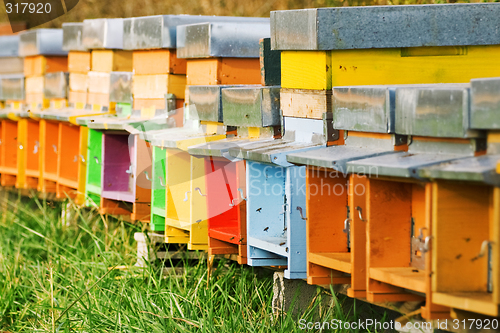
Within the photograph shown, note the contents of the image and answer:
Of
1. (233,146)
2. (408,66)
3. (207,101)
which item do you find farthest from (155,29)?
(408,66)

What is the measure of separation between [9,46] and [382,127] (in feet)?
26.7

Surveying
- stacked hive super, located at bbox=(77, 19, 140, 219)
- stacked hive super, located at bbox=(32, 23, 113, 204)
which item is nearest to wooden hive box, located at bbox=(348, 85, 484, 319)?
stacked hive super, located at bbox=(77, 19, 140, 219)

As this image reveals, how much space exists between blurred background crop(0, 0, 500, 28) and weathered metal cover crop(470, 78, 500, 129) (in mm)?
7229

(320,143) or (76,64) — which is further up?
(76,64)

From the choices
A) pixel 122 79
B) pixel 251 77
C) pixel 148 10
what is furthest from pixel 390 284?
pixel 148 10

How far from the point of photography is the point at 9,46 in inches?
422

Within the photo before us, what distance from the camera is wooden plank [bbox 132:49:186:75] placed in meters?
6.91

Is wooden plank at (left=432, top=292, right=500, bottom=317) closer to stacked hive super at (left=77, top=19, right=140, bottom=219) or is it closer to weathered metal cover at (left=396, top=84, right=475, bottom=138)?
weathered metal cover at (left=396, top=84, right=475, bottom=138)

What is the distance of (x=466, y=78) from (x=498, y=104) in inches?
65.7

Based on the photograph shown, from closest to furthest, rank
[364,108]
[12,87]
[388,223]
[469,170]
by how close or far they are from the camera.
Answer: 1. [469,170]
2. [388,223]
3. [364,108]
4. [12,87]

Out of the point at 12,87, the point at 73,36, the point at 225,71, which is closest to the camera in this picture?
the point at 225,71

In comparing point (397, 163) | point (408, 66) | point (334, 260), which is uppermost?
point (408, 66)

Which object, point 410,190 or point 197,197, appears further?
point 197,197

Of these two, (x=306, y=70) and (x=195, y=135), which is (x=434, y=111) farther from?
(x=195, y=135)
